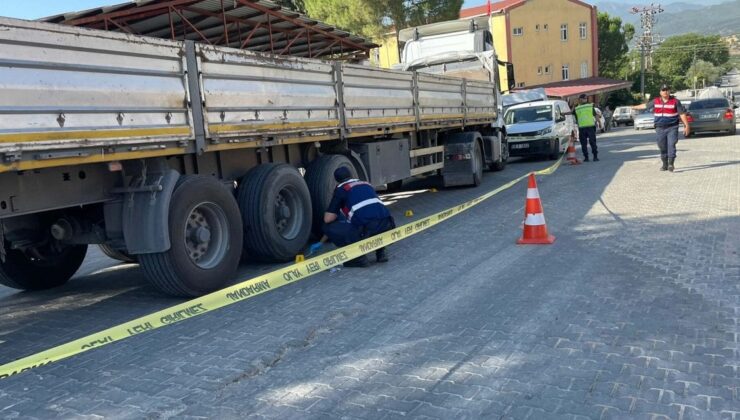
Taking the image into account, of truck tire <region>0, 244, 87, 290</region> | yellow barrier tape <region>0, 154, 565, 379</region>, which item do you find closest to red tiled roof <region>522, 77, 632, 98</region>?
yellow barrier tape <region>0, 154, 565, 379</region>

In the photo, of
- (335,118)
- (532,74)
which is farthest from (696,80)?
(335,118)

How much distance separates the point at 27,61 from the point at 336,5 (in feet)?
80.1

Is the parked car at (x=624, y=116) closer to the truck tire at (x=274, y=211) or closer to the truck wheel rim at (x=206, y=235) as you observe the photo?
the truck tire at (x=274, y=211)

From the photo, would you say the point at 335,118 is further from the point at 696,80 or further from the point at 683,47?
the point at 683,47

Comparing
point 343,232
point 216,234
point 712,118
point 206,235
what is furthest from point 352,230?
point 712,118

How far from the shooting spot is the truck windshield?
62.2ft

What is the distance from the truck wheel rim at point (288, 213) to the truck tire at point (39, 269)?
2.17 m

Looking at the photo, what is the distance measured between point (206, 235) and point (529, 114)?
1538cm

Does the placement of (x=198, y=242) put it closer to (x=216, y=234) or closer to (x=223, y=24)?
(x=216, y=234)

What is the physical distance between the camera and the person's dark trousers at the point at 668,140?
1222 centimetres

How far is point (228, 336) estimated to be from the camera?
15.1 ft

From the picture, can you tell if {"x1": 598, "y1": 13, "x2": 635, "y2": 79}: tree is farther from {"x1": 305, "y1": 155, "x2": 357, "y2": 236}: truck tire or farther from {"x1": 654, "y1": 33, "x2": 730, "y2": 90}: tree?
{"x1": 305, "y1": 155, "x2": 357, "y2": 236}: truck tire

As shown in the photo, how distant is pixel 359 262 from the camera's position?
21.4ft

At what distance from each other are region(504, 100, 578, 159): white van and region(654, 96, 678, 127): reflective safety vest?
5.14 meters
